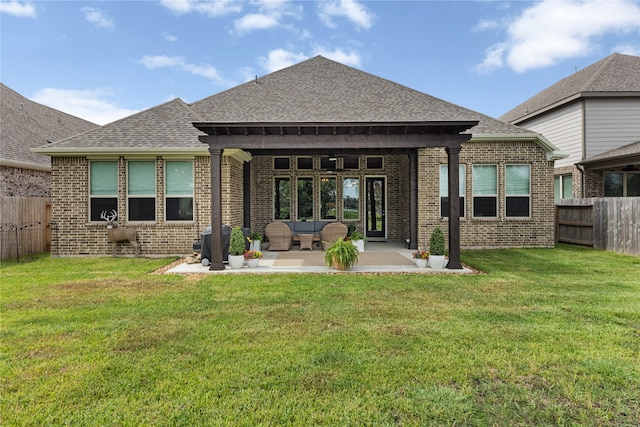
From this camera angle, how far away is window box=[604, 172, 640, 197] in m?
13.4

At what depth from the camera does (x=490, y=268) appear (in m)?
7.68

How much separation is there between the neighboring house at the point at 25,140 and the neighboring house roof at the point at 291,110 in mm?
2753

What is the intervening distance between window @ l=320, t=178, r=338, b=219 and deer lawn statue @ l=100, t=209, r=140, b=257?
6454 mm

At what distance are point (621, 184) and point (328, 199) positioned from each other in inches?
450

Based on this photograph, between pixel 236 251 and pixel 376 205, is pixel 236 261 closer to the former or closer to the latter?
pixel 236 251

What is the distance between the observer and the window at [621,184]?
526 inches

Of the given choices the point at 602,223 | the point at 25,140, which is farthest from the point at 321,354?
the point at 25,140

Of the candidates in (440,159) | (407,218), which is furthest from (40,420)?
(407,218)

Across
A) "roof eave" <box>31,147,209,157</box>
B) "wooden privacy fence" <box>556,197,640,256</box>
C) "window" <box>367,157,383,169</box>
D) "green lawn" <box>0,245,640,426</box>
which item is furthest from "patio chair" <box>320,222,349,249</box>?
"wooden privacy fence" <box>556,197,640,256</box>

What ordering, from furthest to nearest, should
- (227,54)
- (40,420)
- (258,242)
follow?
(227,54) → (258,242) → (40,420)

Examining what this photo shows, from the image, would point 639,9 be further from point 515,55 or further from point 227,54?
point 227,54

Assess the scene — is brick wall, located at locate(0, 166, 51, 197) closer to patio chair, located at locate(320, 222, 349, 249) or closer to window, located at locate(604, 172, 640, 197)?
patio chair, located at locate(320, 222, 349, 249)

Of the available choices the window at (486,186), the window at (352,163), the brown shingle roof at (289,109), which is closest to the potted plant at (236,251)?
the brown shingle roof at (289,109)

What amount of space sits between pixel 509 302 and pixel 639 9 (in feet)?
44.5
